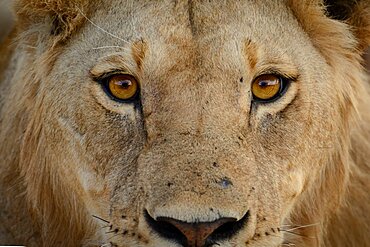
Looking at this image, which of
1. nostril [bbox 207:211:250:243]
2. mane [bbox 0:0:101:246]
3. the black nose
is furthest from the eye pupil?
nostril [bbox 207:211:250:243]

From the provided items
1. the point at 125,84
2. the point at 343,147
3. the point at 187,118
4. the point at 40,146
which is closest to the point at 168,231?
the point at 187,118

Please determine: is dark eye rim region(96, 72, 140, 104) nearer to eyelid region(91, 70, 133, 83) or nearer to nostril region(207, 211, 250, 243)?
eyelid region(91, 70, 133, 83)

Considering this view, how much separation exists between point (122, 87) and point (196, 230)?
92cm

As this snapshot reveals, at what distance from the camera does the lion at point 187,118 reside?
12.5ft

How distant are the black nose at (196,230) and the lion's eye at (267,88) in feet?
2.39

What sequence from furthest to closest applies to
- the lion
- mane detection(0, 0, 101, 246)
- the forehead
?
mane detection(0, 0, 101, 246) < the forehead < the lion

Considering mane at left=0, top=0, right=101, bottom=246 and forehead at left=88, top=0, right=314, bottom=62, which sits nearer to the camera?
forehead at left=88, top=0, right=314, bottom=62

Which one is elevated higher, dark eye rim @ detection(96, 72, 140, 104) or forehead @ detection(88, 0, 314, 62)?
forehead @ detection(88, 0, 314, 62)

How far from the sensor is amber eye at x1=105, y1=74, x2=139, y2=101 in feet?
13.6

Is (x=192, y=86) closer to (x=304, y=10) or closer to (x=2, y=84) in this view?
(x=304, y=10)

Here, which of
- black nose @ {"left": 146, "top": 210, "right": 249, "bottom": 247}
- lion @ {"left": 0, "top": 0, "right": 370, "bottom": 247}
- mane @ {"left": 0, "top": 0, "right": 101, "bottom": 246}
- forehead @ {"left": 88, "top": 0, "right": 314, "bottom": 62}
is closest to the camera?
black nose @ {"left": 146, "top": 210, "right": 249, "bottom": 247}

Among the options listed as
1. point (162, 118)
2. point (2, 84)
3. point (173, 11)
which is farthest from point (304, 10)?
point (2, 84)

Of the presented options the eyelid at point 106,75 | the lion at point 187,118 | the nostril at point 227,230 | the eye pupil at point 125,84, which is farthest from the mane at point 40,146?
the nostril at point 227,230

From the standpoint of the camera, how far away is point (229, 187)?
3.73 metres
